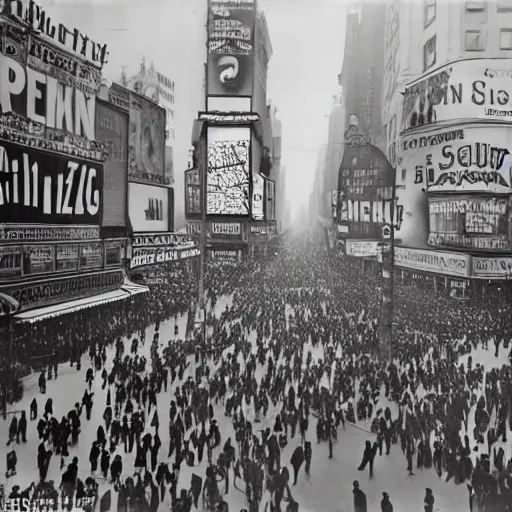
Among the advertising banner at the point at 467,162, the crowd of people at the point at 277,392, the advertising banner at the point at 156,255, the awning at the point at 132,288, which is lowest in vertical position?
the crowd of people at the point at 277,392

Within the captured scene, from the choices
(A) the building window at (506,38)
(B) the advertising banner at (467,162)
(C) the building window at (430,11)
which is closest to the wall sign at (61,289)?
(B) the advertising banner at (467,162)

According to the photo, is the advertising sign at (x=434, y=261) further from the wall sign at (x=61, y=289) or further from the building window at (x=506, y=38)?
the wall sign at (x=61, y=289)

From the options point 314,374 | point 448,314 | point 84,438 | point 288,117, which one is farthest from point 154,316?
point 448,314

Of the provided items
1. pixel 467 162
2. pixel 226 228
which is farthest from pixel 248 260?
pixel 467 162

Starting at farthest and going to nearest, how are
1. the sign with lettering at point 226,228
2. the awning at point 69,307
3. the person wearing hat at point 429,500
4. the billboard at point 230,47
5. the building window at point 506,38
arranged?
1. the sign with lettering at point 226,228
2. the billboard at point 230,47
3. the building window at point 506,38
4. the awning at point 69,307
5. the person wearing hat at point 429,500

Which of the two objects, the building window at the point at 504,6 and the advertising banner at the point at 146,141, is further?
the advertising banner at the point at 146,141

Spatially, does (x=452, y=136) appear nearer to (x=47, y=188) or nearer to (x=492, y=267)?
(x=492, y=267)
